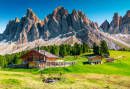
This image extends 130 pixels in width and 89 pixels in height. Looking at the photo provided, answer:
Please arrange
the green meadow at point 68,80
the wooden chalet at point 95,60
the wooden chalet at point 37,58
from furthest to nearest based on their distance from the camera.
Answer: the wooden chalet at point 95,60, the wooden chalet at point 37,58, the green meadow at point 68,80

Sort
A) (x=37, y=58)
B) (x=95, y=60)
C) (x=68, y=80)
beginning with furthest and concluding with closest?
(x=95, y=60)
(x=37, y=58)
(x=68, y=80)

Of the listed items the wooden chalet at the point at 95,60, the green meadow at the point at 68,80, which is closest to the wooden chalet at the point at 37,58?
the green meadow at the point at 68,80

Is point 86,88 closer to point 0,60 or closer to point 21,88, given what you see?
point 21,88

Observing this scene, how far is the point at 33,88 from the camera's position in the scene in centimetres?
1788

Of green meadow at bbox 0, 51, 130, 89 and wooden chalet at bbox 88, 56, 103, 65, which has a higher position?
wooden chalet at bbox 88, 56, 103, 65

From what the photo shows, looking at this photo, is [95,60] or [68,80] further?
[95,60]

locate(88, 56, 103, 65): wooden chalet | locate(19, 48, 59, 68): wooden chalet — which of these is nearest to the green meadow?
locate(19, 48, 59, 68): wooden chalet

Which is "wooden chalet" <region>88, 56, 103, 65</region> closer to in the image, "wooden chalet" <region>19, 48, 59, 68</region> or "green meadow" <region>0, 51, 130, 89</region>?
"wooden chalet" <region>19, 48, 59, 68</region>

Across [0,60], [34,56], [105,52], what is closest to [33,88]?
[34,56]

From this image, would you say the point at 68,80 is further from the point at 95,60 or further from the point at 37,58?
the point at 95,60

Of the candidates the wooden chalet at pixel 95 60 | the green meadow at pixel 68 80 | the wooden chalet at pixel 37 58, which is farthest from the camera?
the wooden chalet at pixel 95 60

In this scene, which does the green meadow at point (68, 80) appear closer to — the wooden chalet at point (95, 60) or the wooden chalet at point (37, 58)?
the wooden chalet at point (37, 58)

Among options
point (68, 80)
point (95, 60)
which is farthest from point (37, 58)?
point (95, 60)

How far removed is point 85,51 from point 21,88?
274 feet
